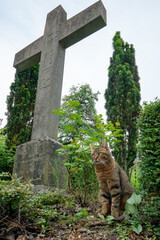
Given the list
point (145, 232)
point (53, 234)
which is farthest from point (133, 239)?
point (53, 234)

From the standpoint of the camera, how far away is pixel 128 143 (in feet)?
17.4

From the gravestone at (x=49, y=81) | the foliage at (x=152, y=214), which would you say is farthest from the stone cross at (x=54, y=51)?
the foliage at (x=152, y=214)

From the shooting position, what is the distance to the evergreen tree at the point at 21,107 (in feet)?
17.6

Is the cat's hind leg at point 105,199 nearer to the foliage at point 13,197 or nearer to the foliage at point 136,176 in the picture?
the foliage at point 136,176

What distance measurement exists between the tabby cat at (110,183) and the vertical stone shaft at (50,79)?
1832 mm

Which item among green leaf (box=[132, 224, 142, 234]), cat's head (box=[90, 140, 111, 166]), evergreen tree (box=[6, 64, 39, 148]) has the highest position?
evergreen tree (box=[6, 64, 39, 148])

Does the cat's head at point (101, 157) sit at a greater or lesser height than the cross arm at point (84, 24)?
lesser

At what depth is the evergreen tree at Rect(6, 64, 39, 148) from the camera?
5.35 metres

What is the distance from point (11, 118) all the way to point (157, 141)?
4.14m

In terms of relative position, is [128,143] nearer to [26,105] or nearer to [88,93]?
[26,105]

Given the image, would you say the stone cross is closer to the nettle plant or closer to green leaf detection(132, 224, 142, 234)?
the nettle plant

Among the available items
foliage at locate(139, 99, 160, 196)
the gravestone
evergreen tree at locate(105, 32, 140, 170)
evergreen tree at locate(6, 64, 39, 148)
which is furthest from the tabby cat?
evergreen tree at locate(6, 64, 39, 148)

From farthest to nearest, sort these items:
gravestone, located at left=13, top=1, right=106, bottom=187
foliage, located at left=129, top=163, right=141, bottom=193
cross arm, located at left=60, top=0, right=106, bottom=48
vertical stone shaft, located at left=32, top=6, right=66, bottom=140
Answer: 1. cross arm, located at left=60, top=0, right=106, bottom=48
2. vertical stone shaft, located at left=32, top=6, right=66, bottom=140
3. gravestone, located at left=13, top=1, right=106, bottom=187
4. foliage, located at left=129, top=163, right=141, bottom=193

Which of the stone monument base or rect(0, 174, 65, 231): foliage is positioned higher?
the stone monument base
